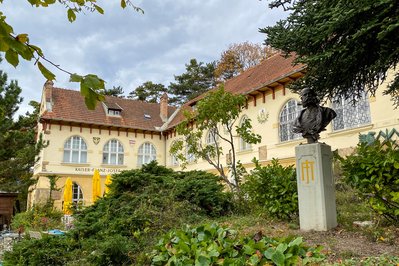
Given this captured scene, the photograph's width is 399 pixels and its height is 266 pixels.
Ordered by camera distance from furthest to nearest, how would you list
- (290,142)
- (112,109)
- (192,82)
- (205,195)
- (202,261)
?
(192,82), (112,109), (290,142), (205,195), (202,261)

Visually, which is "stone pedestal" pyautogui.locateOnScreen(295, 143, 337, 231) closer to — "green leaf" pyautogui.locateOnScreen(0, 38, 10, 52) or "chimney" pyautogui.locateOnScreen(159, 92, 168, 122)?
"green leaf" pyautogui.locateOnScreen(0, 38, 10, 52)

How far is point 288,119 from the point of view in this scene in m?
14.6

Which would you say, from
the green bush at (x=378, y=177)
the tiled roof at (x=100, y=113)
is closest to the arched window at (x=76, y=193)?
the tiled roof at (x=100, y=113)

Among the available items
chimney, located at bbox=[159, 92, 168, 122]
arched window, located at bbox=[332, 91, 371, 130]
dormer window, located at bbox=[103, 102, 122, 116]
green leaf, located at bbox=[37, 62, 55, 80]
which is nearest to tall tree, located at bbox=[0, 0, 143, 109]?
green leaf, located at bbox=[37, 62, 55, 80]

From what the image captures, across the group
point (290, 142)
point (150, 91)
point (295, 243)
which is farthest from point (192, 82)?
point (295, 243)

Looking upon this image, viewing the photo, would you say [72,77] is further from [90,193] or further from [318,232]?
[90,193]

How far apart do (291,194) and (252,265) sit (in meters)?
3.18

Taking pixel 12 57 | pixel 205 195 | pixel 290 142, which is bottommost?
pixel 205 195

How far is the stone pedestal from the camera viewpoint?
5484 mm

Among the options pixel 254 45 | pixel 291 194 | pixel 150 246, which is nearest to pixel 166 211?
pixel 150 246

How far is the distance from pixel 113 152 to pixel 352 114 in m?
15.8

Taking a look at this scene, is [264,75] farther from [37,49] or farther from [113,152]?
[37,49]

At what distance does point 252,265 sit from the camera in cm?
338

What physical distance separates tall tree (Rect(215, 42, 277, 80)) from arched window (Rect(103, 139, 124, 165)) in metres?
13.2
